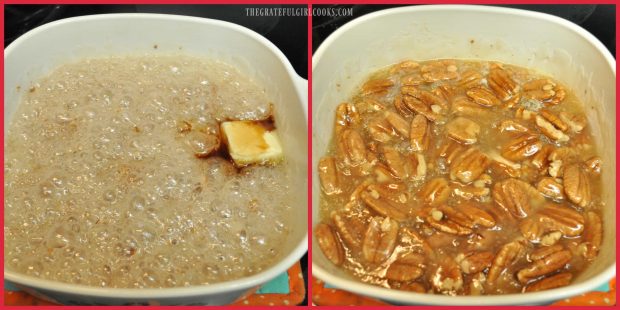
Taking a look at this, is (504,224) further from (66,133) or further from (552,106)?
(66,133)

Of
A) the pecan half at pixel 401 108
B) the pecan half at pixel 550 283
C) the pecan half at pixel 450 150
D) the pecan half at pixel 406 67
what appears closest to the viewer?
the pecan half at pixel 550 283

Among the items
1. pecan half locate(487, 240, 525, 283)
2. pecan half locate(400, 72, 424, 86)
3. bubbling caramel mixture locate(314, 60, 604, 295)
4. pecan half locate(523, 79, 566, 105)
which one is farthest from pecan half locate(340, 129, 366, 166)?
pecan half locate(523, 79, 566, 105)

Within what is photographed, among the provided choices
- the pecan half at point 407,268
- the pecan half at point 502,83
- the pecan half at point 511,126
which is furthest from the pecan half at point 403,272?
the pecan half at point 502,83

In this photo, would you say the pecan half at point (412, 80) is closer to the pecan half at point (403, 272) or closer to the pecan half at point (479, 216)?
the pecan half at point (479, 216)

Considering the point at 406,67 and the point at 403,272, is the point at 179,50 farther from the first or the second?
the point at 403,272

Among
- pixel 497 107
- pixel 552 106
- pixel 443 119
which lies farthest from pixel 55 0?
pixel 552 106

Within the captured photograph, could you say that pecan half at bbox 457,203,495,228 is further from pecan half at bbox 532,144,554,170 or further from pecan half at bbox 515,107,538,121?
pecan half at bbox 515,107,538,121
